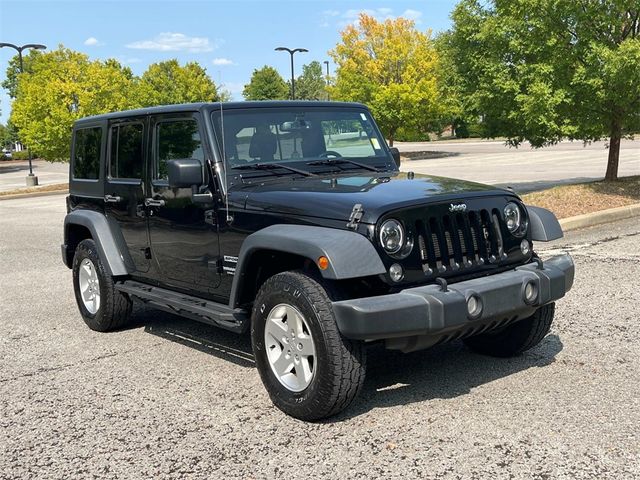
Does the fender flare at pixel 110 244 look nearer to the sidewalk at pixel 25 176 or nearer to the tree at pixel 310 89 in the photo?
the sidewalk at pixel 25 176

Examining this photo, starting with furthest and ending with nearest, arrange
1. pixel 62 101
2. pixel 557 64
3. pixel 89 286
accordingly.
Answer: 1. pixel 62 101
2. pixel 557 64
3. pixel 89 286

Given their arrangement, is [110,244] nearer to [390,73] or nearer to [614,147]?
[614,147]

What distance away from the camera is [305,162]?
505 centimetres

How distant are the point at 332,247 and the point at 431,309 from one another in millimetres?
603

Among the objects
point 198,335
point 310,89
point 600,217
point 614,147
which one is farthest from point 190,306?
point 310,89

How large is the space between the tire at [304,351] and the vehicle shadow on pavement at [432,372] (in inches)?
9.7

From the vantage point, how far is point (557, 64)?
11930mm

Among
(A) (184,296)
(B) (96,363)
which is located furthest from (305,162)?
(B) (96,363)

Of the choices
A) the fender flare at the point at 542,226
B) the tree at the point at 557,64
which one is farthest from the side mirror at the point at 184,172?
the tree at the point at 557,64

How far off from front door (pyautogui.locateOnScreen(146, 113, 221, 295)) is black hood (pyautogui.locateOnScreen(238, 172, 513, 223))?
47 cm

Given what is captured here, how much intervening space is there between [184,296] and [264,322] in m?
1.19

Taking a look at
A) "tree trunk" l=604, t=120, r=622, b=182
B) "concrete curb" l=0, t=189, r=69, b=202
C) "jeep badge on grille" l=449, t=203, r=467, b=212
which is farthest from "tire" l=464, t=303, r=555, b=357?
"concrete curb" l=0, t=189, r=69, b=202

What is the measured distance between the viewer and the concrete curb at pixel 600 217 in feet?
36.0

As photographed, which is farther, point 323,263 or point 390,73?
point 390,73
